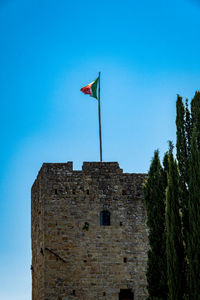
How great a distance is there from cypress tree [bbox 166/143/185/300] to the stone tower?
21.7 feet

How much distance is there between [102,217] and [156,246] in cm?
493

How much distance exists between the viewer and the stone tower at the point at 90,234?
987 inches

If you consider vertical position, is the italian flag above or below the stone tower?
above

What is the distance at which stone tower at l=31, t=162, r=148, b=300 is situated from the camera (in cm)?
2506

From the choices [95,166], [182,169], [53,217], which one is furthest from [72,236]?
[182,169]

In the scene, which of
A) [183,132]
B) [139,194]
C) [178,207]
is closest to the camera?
[178,207]

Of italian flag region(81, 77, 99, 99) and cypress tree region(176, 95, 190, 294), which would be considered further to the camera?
italian flag region(81, 77, 99, 99)

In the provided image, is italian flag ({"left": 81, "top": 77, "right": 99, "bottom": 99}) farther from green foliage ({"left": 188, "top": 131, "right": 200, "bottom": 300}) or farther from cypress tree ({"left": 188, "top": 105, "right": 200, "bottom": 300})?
green foliage ({"left": 188, "top": 131, "right": 200, "bottom": 300})

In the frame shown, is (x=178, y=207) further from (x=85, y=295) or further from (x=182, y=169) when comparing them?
(x=85, y=295)

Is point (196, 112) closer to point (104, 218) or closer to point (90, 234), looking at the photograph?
point (104, 218)

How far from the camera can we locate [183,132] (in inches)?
834

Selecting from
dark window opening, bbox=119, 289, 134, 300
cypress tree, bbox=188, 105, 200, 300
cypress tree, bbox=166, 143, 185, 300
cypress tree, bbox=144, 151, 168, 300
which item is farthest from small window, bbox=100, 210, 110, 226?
cypress tree, bbox=188, 105, 200, 300

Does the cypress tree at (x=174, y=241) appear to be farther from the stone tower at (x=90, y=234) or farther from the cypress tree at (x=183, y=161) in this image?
the stone tower at (x=90, y=234)

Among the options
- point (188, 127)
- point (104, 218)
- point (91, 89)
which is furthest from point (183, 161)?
point (91, 89)
